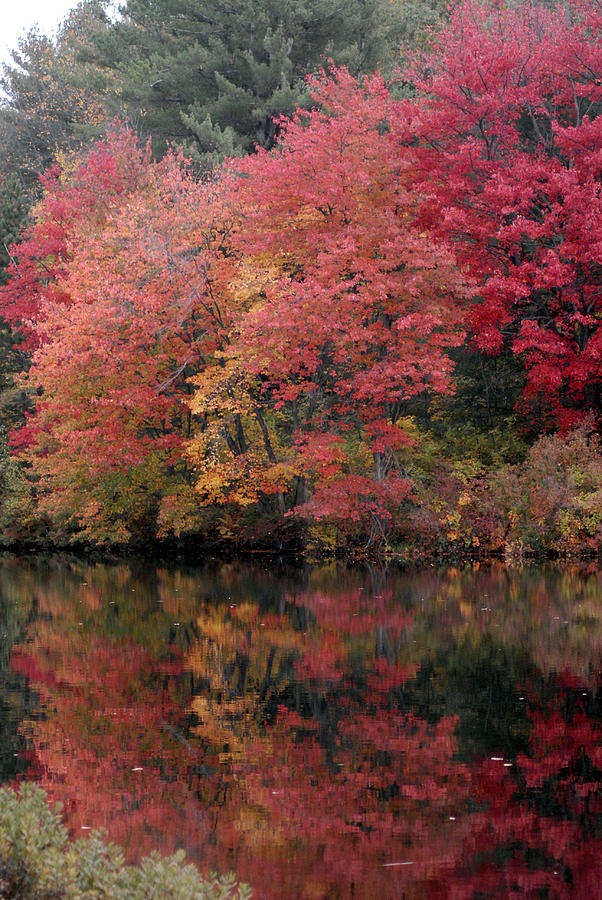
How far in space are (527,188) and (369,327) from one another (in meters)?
4.61

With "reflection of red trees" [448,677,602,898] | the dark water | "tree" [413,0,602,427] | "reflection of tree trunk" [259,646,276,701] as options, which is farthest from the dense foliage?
"reflection of red trees" [448,677,602,898]

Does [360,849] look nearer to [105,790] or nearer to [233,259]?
[105,790]

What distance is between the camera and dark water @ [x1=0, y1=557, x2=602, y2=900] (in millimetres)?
6398

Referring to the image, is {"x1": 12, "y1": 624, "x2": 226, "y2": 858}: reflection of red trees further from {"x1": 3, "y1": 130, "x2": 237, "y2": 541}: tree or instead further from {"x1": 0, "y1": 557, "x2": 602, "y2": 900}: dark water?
{"x1": 3, "y1": 130, "x2": 237, "y2": 541}: tree

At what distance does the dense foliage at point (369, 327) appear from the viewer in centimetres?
2502

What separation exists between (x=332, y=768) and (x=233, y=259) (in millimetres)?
21988

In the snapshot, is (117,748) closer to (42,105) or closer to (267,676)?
(267,676)

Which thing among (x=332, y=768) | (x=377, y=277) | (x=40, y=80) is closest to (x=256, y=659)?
(x=332, y=768)

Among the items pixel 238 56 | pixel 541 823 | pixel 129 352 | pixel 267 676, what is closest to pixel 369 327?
pixel 129 352

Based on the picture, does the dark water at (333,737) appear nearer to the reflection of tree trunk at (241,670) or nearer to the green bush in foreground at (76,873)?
the reflection of tree trunk at (241,670)

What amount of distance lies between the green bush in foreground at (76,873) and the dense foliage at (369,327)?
20586 millimetres

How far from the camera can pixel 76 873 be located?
4.19 meters

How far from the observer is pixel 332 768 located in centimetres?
831

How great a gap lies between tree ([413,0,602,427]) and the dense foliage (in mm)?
76
